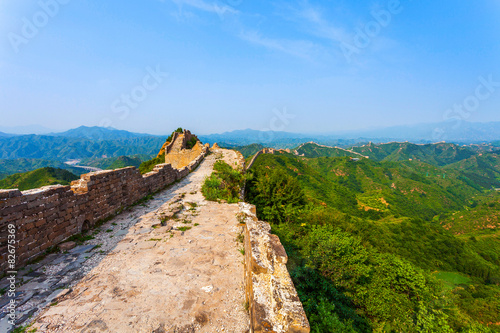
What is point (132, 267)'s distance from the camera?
4.17 metres

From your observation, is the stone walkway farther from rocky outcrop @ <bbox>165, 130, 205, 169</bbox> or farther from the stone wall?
rocky outcrop @ <bbox>165, 130, 205, 169</bbox>

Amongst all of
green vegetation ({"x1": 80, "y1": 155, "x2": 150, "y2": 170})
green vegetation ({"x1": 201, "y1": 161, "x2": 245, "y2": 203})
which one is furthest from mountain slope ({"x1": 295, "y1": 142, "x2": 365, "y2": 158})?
green vegetation ({"x1": 201, "y1": 161, "x2": 245, "y2": 203})

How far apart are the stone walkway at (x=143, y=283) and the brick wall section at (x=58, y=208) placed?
45cm

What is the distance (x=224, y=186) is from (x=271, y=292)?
7016 mm

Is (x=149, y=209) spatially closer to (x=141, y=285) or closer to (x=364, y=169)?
(x=141, y=285)

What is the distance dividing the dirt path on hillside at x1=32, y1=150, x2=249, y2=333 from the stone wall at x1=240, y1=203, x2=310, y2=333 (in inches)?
21.7

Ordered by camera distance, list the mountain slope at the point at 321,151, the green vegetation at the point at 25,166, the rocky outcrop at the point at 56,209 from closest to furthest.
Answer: the rocky outcrop at the point at 56,209, the green vegetation at the point at 25,166, the mountain slope at the point at 321,151

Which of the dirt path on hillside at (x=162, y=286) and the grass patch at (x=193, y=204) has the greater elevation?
the grass patch at (x=193, y=204)

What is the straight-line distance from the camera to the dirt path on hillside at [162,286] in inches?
113

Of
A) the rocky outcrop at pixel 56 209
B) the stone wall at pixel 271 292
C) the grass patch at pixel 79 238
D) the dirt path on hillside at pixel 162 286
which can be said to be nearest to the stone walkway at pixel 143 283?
the dirt path on hillside at pixel 162 286

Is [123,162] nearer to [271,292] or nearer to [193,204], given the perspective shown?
[193,204]

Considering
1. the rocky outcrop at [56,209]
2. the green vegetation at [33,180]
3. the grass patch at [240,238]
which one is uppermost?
the rocky outcrop at [56,209]

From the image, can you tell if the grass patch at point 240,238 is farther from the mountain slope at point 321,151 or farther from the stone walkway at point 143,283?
the mountain slope at point 321,151

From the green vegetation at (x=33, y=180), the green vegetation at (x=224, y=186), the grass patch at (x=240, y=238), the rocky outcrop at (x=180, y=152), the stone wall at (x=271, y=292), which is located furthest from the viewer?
the green vegetation at (x=33, y=180)
